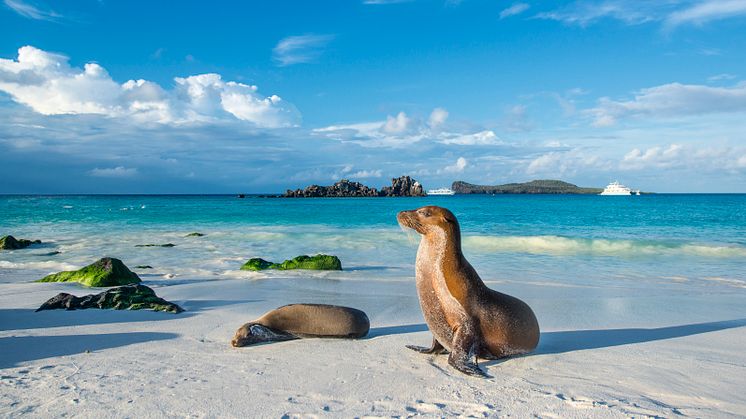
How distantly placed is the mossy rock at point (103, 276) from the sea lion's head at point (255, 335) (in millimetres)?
5919

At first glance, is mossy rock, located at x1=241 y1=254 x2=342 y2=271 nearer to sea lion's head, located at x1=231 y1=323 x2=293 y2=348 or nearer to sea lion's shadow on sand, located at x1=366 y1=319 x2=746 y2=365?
sea lion's shadow on sand, located at x1=366 y1=319 x2=746 y2=365

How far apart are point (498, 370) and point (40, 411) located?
12.6 feet

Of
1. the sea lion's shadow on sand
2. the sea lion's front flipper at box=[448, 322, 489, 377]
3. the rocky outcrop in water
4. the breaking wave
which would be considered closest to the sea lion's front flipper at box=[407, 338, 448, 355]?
the sea lion's front flipper at box=[448, 322, 489, 377]

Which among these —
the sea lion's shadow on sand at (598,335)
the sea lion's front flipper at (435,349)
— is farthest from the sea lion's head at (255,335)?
the sea lion's front flipper at (435,349)

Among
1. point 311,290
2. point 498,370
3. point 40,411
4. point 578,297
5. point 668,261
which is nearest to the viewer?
point 40,411

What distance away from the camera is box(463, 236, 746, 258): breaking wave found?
1938cm

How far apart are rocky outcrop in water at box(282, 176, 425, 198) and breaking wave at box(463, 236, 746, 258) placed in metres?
111

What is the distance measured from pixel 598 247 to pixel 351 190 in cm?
11565

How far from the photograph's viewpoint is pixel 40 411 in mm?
3947

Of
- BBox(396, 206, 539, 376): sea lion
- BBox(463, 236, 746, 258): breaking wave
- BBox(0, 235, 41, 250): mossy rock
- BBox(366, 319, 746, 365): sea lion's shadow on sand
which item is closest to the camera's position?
BBox(396, 206, 539, 376): sea lion

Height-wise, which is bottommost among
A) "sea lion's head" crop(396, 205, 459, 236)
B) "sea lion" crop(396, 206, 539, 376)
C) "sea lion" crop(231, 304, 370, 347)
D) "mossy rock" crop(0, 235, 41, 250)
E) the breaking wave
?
the breaking wave

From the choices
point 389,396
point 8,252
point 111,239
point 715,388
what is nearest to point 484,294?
point 389,396

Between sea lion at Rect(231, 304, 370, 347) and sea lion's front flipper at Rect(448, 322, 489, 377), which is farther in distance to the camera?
sea lion at Rect(231, 304, 370, 347)

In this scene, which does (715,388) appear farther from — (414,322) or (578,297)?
(578,297)
